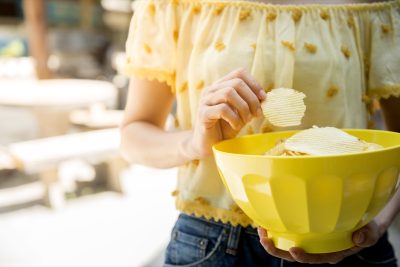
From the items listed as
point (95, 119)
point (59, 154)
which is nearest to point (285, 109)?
point (59, 154)

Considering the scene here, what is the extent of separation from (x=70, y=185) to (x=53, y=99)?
3.13 feet

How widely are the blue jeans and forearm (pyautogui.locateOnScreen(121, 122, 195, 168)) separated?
137mm

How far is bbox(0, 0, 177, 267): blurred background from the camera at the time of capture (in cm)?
295

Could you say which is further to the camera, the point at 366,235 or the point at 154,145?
the point at 154,145

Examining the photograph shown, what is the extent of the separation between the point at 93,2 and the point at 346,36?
37.5 feet

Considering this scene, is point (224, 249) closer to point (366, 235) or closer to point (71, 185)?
point (366, 235)

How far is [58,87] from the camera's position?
5.57 m

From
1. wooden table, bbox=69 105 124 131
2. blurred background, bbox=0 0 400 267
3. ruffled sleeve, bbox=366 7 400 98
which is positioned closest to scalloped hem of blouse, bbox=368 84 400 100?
ruffled sleeve, bbox=366 7 400 98

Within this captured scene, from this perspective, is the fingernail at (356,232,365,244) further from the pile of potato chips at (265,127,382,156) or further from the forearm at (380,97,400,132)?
the forearm at (380,97,400,132)

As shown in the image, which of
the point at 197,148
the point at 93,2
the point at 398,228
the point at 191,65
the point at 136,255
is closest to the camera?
the point at 197,148

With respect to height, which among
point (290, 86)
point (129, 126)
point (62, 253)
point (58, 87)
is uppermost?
point (290, 86)

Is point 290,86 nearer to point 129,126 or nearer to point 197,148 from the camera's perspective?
point 197,148

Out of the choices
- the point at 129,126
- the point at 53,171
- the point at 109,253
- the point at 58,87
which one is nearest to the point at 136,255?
the point at 109,253

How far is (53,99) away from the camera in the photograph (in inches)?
185
